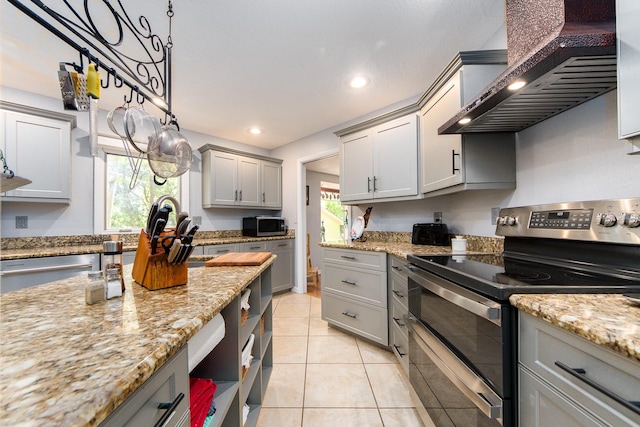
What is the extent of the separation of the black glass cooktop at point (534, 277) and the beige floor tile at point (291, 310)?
6.95 feet

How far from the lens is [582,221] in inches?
42.1

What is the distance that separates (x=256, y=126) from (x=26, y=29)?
2098 mm

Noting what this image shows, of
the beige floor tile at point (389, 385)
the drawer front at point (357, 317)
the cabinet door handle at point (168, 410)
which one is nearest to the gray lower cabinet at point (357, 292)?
the drawer front at point (357, 317)

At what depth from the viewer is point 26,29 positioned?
5.56ft

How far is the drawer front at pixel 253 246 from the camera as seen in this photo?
11.1ft

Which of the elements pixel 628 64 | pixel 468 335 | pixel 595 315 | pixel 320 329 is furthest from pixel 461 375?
pixel 320 329

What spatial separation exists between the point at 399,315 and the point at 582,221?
3.99 feet

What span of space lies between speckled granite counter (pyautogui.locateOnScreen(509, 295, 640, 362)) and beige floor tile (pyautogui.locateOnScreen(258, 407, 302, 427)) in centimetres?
136

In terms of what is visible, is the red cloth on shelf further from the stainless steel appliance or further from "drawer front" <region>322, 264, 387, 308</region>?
"drawer front" <region>322, 264, 387, 308</region>

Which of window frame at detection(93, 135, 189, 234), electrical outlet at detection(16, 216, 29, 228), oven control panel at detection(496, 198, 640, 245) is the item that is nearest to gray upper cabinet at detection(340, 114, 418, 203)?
oven control panel at detection(496, 198, 640, 245)

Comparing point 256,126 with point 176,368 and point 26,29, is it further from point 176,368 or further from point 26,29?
point 176,368

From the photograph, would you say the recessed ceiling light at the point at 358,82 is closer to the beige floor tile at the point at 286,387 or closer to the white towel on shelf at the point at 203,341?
the white towel on shelf at the point at 203,341

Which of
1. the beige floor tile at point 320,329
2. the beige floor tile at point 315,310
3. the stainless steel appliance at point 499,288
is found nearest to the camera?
the stainless steel appliance at point 499,288

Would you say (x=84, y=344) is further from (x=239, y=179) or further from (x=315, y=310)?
(x=239, y=179)
